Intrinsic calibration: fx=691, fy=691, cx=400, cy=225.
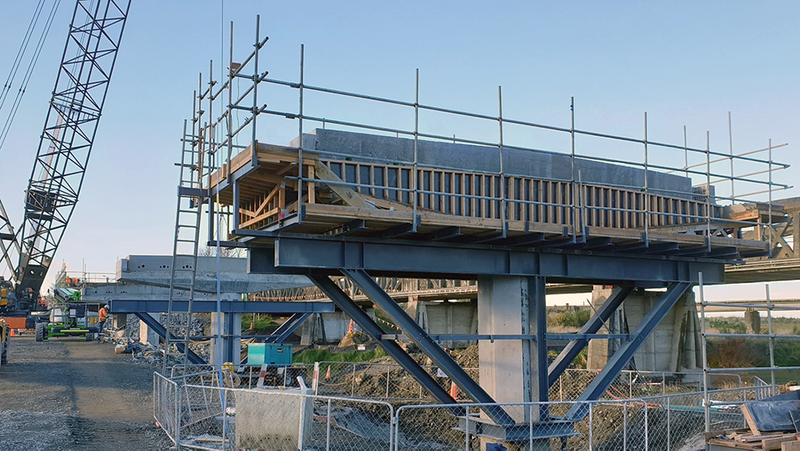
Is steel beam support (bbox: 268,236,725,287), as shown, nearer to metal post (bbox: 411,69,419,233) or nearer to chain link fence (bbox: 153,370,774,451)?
metal post (bbox: 411,69,419,233)

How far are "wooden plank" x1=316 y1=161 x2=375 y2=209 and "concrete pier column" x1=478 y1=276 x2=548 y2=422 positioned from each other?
3658mm

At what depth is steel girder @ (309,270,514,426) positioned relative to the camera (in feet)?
37.7

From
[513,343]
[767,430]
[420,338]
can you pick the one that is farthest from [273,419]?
[767,430]

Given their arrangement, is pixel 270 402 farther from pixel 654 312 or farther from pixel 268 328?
pixel 268 328

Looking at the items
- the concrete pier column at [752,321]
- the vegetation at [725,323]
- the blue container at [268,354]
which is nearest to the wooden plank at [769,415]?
the blue container at [268,354]

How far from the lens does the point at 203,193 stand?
42.9 feet

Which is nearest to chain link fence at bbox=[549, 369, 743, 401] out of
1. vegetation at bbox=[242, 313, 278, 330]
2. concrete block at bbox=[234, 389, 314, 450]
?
concrete block at bbox=[234, 389, 314, 450]

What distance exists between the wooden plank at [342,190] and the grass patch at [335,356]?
27564 mm

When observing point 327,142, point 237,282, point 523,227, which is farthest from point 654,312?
point 237,282

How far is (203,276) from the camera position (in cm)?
3005

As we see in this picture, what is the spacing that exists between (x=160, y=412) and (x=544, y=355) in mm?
8350

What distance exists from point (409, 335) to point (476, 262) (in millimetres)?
2025

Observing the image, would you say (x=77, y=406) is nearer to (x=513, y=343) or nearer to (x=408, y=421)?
(x=408, y=421)

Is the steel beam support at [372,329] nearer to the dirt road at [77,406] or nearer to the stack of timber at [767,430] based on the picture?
the dirt road at [77,406]
